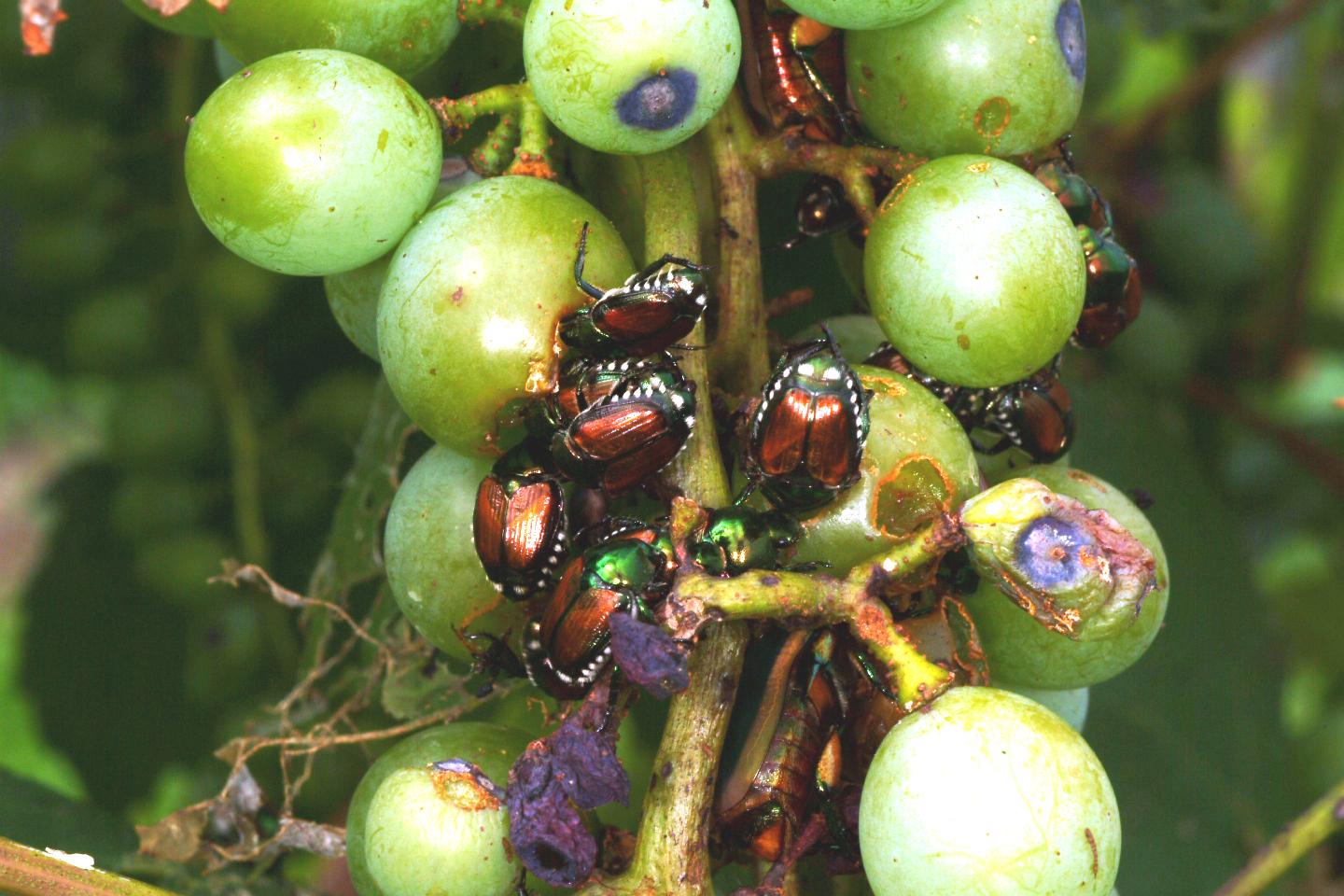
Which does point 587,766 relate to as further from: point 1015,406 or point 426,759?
point 1015,406

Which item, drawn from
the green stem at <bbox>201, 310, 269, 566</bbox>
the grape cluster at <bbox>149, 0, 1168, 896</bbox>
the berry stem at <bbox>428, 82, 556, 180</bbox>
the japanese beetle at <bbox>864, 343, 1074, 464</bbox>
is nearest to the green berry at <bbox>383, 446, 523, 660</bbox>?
the grape cluster at <bbox>149, 0, 1168, 896</bbox>

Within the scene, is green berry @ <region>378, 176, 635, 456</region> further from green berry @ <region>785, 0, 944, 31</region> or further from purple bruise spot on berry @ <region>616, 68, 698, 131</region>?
green berry @ <region>785, 0, 944, 31</region>

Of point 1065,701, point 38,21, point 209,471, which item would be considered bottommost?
point 209,471

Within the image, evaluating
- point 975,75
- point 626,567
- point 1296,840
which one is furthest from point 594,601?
point 1296,840

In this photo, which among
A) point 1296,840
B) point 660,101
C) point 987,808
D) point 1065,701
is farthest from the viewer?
point 1296,840

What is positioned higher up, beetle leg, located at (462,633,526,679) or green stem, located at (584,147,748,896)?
green stem, located at (584,147,748,896)

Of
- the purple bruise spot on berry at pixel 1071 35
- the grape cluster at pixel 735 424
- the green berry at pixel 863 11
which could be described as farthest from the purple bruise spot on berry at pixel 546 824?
the purple bruise spot on berry at pixel 1071 35
